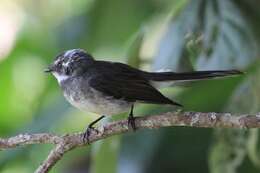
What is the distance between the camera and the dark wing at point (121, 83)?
9.72 ft

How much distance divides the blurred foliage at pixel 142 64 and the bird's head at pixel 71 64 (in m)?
0.21

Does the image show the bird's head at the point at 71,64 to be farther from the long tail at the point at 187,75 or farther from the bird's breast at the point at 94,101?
the long tail at the point at 187,75

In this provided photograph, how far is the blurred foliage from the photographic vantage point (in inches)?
130

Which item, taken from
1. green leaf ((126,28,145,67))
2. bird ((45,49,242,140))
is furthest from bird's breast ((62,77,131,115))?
green leaf ((126,28,145,67))

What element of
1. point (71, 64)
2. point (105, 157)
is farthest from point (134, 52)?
point (105, 157)

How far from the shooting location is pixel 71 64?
11.2ft

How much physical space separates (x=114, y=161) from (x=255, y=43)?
947 millimetres

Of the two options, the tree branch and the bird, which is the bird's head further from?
the tree branch

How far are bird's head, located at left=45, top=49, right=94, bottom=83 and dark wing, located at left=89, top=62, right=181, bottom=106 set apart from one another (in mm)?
158

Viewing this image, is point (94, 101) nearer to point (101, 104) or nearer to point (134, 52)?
point (101, 104)

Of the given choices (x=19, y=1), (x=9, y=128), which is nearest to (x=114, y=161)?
(x=9, y=128)

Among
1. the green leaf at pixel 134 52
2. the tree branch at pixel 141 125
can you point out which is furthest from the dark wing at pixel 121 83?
the tree branch at pixel 141 125

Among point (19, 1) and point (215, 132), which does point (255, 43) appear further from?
point (19, 1)

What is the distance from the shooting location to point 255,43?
11.5ft
